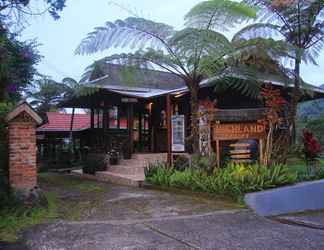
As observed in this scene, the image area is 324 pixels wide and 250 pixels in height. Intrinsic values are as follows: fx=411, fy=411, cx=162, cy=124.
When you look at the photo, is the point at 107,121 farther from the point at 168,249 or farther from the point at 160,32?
the point at 168,249

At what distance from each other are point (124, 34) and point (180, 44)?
159 cm

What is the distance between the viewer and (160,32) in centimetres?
1051

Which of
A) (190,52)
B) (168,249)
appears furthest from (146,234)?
(190,52)

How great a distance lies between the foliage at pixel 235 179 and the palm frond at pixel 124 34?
3510 mm

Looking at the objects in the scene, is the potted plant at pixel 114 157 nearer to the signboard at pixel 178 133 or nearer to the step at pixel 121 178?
the step at pixel 121 178

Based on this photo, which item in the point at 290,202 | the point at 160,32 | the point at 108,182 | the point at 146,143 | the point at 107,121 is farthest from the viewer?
the point at 146,143

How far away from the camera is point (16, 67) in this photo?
49.2ft

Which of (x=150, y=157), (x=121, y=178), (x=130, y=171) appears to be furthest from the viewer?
(x=150, y=157)

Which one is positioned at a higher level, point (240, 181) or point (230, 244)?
point (240, 181)

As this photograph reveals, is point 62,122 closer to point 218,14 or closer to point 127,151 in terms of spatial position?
point 127,151

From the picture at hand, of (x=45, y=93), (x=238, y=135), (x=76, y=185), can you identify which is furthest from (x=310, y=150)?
(x=45, y=93)

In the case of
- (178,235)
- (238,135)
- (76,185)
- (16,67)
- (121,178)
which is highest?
(16,67)

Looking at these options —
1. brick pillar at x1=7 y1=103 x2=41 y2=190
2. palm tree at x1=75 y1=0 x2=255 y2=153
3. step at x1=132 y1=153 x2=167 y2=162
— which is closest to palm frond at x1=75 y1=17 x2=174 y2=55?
palm tree at x1=75 y1=0 x2=255 y2=153

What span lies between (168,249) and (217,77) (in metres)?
7.18
